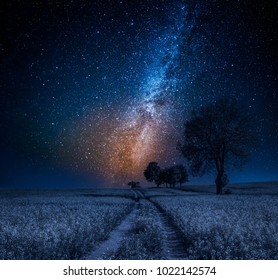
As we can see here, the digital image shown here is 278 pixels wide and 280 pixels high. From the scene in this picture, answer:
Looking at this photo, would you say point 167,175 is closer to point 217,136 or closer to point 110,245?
point 217,136

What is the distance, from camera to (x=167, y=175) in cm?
11475

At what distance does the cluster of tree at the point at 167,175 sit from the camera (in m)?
114

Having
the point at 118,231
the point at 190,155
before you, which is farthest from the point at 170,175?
the point at 118,231

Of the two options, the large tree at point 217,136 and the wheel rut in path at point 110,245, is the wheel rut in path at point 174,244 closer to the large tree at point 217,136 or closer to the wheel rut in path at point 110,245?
the wheel rut in path at point 110,245

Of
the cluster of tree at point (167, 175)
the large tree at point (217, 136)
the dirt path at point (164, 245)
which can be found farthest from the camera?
the cluster of tree at point (167, 175)

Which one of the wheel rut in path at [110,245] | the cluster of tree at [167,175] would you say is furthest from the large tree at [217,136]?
the cluster of tree at [167,175]

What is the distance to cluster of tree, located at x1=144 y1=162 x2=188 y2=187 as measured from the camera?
374ft

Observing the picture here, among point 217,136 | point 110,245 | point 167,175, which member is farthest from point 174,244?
point 167,175

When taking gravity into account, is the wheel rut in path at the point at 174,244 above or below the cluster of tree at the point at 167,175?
below

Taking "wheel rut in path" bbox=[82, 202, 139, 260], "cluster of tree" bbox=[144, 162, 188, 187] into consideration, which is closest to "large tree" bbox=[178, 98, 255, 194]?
"wheel rut in path" bbox=[82, 202, 139, 260]

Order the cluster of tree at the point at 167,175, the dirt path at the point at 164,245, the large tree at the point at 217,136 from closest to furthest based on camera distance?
1. the dirt path at the point at 164,245
2. the large tree at the point at 217,136
3. the cluster of tree at the point at 167,175

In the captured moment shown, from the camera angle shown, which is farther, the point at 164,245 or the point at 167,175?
the point at 167,175

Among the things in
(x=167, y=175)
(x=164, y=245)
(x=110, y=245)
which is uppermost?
(x=167, y=175)
